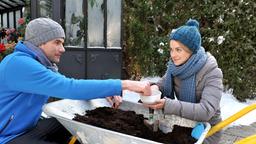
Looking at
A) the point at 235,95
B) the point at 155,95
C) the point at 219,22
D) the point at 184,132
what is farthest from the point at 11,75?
the point at 235,95

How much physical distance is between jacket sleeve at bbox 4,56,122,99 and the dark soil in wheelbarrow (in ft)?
0.61

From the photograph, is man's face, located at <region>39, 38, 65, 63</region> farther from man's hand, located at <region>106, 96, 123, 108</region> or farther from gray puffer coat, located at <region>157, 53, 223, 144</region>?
gray puffer coat, located at <region>157, 53, 223, 144</region>

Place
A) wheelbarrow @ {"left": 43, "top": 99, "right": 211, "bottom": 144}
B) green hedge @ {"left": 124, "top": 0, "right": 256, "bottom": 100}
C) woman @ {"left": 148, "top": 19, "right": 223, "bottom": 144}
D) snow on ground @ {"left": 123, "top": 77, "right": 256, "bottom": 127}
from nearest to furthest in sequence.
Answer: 1. wheelbarrow @ {"left": 43, "top": 99, "right": 211, "bottom": 144}
2. woman @ {"left": 148, "top": 19, "right": 223, "bottom": 144}
3. snow on ground @ {"left": 123, "top": 77, "right": 256, "bottom": 127}
4. green hedge @ {"left": 124, "top": 0, "right": 256, "bottom": 100}

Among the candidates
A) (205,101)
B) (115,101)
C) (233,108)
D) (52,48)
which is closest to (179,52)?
(205,101)

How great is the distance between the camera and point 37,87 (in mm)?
1964

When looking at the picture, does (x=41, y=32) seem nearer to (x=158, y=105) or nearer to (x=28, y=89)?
(x=28, y=89)

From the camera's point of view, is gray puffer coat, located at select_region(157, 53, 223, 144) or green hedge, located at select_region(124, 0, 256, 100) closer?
gray puffer coat, located at select_region(157, 53, 223, 144)

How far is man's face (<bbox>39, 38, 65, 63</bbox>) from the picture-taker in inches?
88.3

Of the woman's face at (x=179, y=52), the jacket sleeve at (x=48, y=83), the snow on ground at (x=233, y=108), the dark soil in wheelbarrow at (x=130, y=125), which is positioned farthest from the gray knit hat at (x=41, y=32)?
the snow on ground at (x=233, y=108)

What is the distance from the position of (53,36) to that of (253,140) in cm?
121

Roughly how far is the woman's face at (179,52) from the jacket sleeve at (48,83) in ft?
2.31

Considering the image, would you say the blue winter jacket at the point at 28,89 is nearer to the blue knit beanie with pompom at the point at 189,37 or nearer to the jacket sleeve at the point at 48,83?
the jacket sleeve at the point at 48,83

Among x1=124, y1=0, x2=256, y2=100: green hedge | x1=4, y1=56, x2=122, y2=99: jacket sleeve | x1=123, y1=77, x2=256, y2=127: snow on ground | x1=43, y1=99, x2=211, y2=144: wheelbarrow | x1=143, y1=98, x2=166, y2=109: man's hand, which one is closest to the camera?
x1=43, y1=99, x2=211, y2=144: wheelbarrow

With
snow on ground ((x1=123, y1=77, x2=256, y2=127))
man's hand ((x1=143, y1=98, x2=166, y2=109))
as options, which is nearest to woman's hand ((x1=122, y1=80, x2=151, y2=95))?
man's hand ((x1=143, y1=98, x2=166, y2=109))
